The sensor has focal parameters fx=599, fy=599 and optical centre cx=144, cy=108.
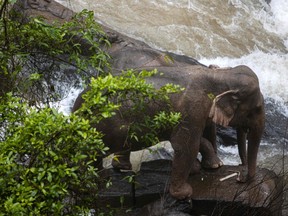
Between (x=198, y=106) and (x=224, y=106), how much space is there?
0.23 meters

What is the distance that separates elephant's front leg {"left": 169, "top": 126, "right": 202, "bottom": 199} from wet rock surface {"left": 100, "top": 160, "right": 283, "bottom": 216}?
0.27 ft

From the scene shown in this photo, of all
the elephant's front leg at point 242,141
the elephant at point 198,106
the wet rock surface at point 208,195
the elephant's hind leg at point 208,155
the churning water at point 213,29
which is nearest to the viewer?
the elephant at point 198,106

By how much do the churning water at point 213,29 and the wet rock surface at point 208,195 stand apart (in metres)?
3.43

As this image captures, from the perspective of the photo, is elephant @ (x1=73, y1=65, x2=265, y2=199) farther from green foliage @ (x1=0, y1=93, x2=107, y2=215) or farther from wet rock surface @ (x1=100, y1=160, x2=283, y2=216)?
green foliage @ (x1=0, y1=93, x2=107, y2=215)

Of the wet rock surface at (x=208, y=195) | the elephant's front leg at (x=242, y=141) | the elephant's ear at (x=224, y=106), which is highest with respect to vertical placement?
the elephant's ear at (x=224, y=106)

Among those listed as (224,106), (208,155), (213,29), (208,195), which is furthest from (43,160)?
(213,29)

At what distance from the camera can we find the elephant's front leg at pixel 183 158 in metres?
4.55

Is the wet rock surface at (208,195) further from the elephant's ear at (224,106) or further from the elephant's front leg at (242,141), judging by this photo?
the elephant's ear at (224,106)

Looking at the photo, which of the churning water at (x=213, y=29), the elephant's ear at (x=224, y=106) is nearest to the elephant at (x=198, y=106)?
the elephant's ear at (x=224, y=106)

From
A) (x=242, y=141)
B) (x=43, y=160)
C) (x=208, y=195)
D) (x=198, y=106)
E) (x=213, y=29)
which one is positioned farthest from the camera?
(x=213, y=29)

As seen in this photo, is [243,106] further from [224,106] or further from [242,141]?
[242,141]

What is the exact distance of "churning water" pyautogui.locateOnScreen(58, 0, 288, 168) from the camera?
364 inches

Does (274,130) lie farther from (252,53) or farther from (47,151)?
(47,151)

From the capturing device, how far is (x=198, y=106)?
177 inches
